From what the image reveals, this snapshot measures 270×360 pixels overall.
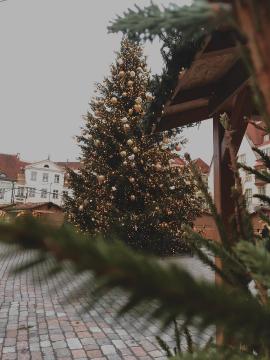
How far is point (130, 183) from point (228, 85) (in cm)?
1030

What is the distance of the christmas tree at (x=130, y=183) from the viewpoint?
12.8 m

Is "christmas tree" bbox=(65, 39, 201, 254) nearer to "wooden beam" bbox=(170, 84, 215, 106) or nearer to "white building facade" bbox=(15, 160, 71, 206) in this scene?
"wooden beam" bbox=(170, 84, 215, 106)

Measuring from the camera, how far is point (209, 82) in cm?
312

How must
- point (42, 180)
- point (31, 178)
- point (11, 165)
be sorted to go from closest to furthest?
point (31, 178) < point (11, 165) < point (42, 180)

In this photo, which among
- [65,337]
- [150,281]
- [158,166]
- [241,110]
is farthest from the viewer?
[158,166]

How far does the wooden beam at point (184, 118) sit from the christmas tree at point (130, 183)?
339 inches

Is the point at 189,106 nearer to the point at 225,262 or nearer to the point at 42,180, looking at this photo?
the point at 225,262

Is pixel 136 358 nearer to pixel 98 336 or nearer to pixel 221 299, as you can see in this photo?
pixel 98 336

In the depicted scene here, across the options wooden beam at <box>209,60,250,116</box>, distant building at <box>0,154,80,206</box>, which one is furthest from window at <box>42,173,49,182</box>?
wooden beam at <box>209,60,250,116</box>

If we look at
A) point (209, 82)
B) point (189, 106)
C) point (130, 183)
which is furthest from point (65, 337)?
point (130, 183)

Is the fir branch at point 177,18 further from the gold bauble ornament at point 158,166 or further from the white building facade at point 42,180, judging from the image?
the white building facade at point 42,180

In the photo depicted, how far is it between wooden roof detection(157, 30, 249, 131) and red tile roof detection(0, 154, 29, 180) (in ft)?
181

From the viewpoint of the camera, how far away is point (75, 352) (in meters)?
4.10

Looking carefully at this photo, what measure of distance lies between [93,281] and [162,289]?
4cm
